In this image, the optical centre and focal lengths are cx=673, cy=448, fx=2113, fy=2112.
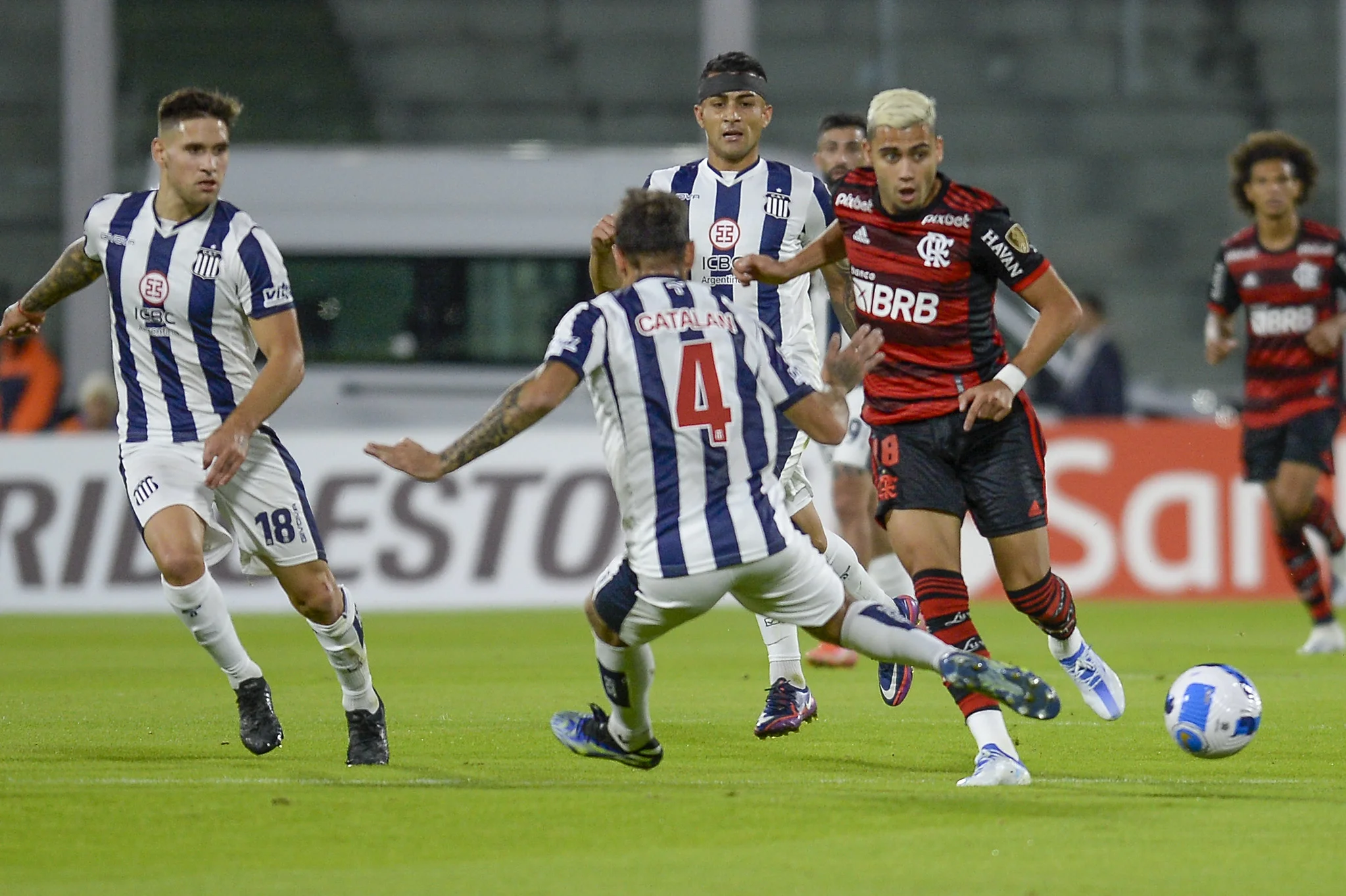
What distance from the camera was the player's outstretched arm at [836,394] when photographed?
19.0 feet

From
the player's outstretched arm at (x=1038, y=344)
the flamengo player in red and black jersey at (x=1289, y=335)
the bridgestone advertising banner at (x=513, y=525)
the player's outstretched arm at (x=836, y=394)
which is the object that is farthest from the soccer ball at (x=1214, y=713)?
the bridgestone advertising banner at (x=513, y=525)

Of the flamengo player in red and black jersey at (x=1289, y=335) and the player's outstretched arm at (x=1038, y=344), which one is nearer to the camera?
the player's outstretched arm at (x=1038, y=344)

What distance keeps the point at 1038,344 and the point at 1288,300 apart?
4988 millimetres

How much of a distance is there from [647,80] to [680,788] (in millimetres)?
16270

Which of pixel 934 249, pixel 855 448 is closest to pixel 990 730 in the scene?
pixel 934 249

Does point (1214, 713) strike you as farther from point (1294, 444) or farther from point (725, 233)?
point (1294, 444)

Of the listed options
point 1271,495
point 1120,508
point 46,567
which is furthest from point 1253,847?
point 46,567

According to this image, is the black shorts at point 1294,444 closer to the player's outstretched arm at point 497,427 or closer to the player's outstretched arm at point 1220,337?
the player's outstretched arm at point 1220,337

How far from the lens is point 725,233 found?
7.67 metres

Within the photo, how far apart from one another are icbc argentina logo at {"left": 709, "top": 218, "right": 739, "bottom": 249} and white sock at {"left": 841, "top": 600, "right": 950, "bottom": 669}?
2.13 metres

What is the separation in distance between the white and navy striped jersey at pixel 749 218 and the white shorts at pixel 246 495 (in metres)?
1.78

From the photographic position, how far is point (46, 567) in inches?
529

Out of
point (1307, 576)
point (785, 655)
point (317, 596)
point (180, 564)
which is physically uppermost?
point (180, 564)

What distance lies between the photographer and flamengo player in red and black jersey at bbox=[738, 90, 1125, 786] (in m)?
6.36
